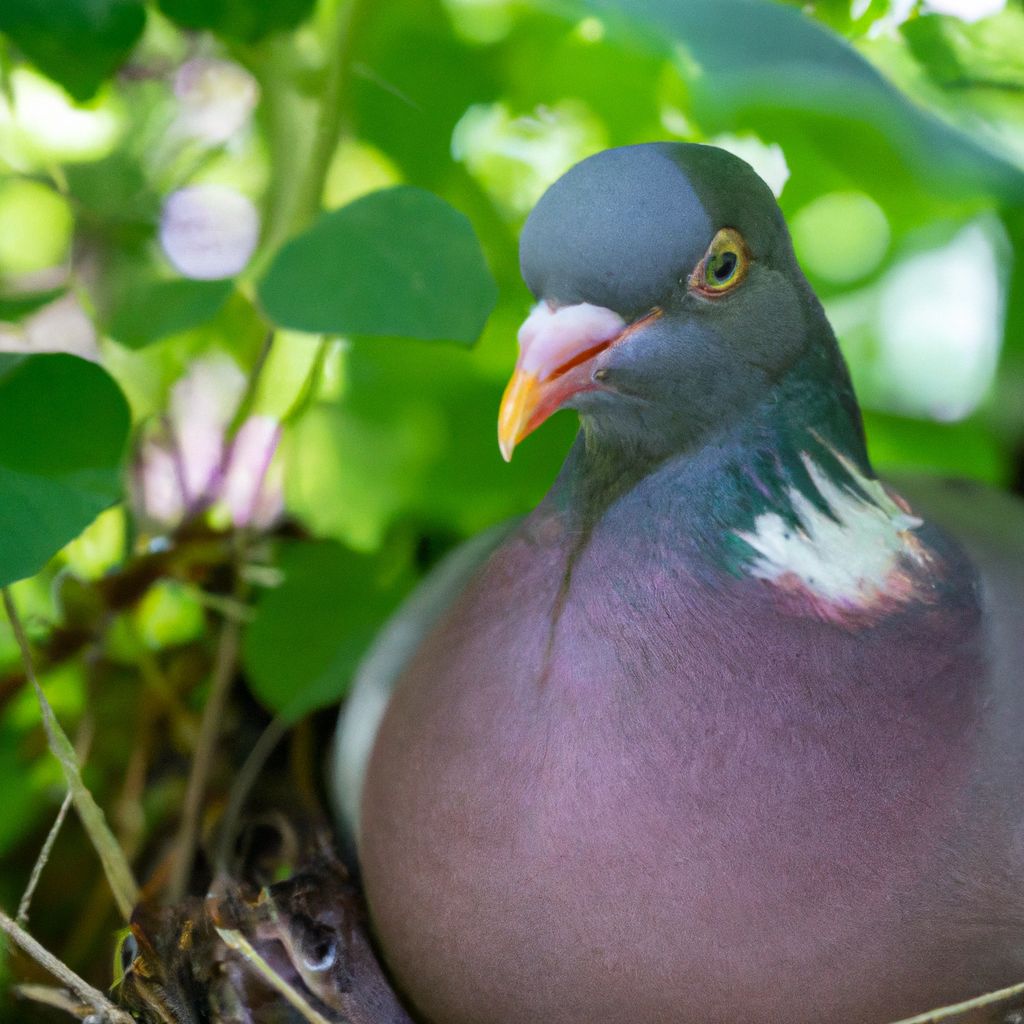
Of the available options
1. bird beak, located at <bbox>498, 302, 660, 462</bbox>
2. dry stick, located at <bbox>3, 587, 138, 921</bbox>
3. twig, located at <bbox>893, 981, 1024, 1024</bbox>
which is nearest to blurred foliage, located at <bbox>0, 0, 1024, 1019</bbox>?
dry stick, located at <bbox>3, 587, 138, 921</bbox>

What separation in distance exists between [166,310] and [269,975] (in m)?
0.69

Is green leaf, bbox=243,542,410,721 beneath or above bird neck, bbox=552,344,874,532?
beneath

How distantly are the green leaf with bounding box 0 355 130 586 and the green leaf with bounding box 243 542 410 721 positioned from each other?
1.43 ft

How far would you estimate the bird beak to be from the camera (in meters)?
0.98

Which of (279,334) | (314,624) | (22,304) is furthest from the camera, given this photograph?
(279,334)

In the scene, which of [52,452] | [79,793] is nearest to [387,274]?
[52,452]

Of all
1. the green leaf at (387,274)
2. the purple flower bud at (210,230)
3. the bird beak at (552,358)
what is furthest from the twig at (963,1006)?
the purple flower bud at (210,230)

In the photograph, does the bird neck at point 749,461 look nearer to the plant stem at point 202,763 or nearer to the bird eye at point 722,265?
the bird eye at point 722,265

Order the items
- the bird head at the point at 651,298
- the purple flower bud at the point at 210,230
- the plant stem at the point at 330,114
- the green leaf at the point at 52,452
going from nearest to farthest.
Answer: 1. the bird head at the point at 651,298
2. the green leaf at the point at 52,452
3. the plant stem at the point at 330,114
4. the purple flower bud at the point at 210,230

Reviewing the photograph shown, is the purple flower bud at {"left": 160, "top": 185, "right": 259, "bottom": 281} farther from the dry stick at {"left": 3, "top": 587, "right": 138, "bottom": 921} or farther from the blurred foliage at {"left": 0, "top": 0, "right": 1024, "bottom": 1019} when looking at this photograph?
the dry stick at {"left": 3, "top": 587, "right": 138, "bottom": 921}

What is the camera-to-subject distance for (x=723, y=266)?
104cm

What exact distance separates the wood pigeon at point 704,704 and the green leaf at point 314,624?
40 cm

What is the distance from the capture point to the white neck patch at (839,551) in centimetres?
109

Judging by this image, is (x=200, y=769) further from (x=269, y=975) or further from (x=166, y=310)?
(x=166, y=310)
